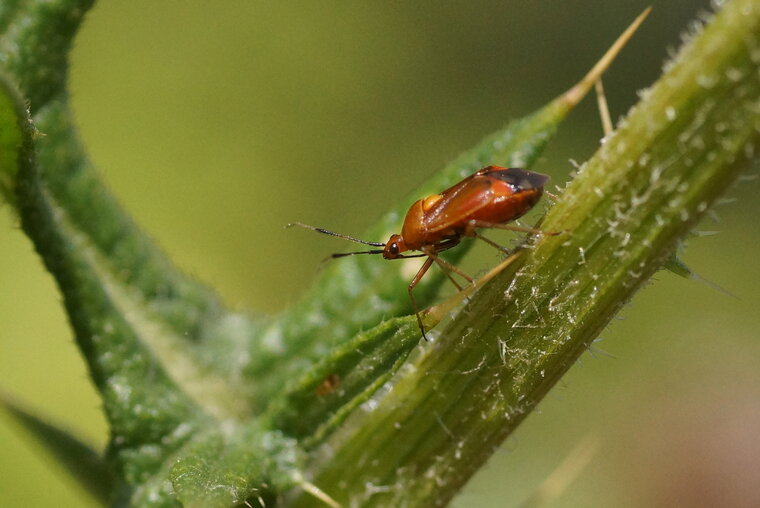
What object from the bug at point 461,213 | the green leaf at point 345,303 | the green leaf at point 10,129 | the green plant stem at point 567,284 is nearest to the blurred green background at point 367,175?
the green leaf at point 345,303

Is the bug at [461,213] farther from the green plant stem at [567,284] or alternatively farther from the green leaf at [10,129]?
the green leaf at [10,129]

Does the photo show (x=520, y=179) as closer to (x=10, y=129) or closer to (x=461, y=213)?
(x=461, y=213)

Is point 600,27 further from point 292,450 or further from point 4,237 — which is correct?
point 292,450

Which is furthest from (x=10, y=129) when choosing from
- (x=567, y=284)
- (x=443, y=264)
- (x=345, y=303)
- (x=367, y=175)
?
(x=367, y=175)

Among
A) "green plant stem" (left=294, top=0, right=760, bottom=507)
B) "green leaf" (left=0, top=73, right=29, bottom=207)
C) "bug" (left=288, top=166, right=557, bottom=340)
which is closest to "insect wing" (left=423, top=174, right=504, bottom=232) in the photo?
"bug" (left=288, top=166, right=557, bottom=340)

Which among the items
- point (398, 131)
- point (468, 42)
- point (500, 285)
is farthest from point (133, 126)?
point (500, 285)

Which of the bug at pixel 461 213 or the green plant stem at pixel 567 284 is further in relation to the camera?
→ the bug at pixel 461 213
